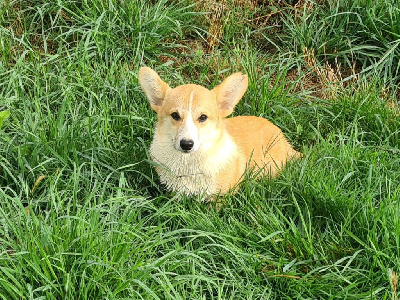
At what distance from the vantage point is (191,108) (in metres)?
3.60

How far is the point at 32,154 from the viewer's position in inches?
151

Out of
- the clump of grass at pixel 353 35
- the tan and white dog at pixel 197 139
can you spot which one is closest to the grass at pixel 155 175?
the clump of grass at pixel 353 35

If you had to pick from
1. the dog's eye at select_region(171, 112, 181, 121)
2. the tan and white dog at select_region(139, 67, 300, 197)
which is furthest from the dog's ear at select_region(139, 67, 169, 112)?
the dog's eye at select_region(171, 112, 181, 121)

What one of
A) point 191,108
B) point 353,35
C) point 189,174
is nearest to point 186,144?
point 191,108

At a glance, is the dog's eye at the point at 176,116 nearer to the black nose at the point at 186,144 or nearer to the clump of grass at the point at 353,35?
the black nose at the point at 186,144

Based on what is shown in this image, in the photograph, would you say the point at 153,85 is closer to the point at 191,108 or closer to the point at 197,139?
the point at 191,108

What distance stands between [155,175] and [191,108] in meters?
0.62

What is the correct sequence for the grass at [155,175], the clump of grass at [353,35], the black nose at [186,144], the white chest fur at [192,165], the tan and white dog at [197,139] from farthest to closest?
the clump of grass at [353,35] → the white chest fur at [192,165] → the tan and white dog at [197,139] → the black nose at [186,144] → the grass at [155,175]

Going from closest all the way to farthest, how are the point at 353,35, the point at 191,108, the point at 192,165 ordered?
the point at 191,108 < the point at 192,165 < the point at 353,35

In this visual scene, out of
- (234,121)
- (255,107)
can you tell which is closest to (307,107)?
(255,107)

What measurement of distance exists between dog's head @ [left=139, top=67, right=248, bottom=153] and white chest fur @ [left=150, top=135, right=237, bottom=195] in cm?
7

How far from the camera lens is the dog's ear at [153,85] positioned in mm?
3807

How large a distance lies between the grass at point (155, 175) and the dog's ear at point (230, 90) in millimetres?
529

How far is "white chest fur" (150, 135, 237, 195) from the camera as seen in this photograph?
3740 millimetres
